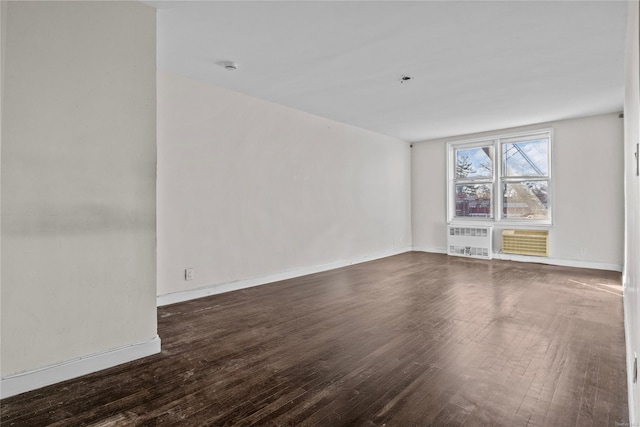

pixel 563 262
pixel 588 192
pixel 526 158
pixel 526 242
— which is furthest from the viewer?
pixel 526 158

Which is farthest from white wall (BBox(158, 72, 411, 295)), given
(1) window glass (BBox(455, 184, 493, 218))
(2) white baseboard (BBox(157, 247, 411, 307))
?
(1) window glass (BBox(455, 184, 493, 218))

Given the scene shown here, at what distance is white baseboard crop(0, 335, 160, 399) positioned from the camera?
6.73ft

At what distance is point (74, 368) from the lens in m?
2.27

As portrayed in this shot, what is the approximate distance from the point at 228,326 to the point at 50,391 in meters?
1.35

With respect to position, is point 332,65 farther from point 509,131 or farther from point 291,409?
point 509,131

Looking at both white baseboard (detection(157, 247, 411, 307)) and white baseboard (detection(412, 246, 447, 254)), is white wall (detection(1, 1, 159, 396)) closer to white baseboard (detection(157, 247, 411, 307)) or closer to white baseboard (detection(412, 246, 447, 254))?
white baseboard (detection(157, 247, 411, 307))

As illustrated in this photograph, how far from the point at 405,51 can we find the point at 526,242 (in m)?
4.90

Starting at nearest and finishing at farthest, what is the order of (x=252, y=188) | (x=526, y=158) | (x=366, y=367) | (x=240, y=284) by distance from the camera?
1. (x=366, y=367)
2. (x=240, y=284)
3. (x=252, y=188)
4. (x=526, y=158)

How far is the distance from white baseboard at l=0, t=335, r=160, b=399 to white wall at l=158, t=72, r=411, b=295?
135cm

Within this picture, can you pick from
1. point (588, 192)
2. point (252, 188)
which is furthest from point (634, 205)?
point (588, 192)

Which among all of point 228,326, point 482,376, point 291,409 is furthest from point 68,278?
point 482,376

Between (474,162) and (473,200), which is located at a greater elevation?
(474,162)

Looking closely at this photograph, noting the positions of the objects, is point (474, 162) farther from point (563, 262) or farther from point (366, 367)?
point (366, 367)

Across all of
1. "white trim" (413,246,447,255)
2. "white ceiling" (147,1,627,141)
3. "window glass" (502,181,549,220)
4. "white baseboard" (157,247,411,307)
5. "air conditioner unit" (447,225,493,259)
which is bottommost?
"white baseboard" (157,247,411,307)
